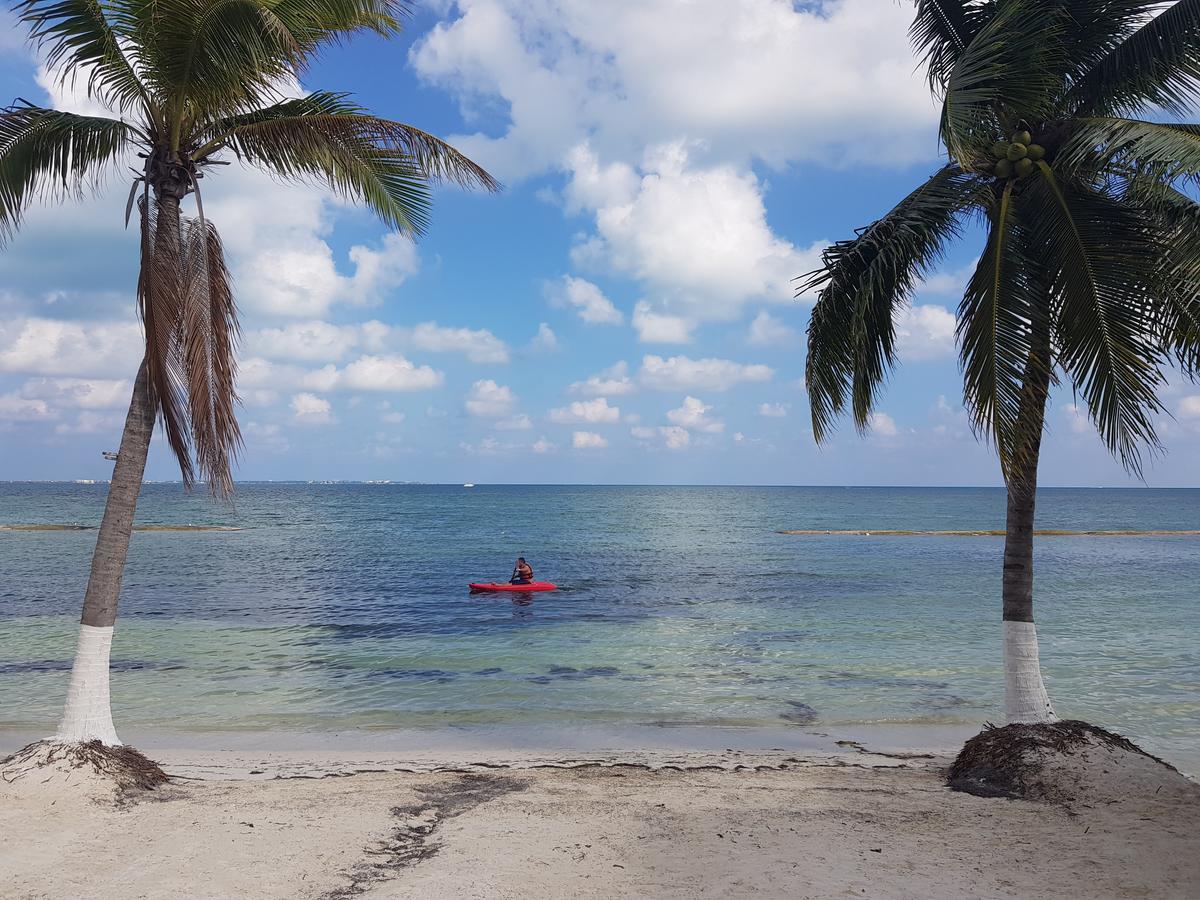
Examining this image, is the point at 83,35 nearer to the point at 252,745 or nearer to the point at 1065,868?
the point at 252,745

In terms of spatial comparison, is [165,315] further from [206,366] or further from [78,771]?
[78,771]

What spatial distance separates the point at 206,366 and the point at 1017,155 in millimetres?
7964

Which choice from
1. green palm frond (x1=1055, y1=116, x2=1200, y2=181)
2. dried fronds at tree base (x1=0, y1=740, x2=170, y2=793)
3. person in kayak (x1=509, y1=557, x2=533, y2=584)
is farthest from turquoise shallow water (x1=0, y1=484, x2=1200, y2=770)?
green palm frond (x1=1055, y1=116, x2=1200, y2=181)

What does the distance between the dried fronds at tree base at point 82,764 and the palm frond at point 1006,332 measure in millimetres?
8241

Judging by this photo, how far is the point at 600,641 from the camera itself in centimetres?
1962

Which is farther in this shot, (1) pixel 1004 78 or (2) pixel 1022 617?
(2) pixel 1022 617

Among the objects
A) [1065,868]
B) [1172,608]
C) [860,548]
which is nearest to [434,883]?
[1065,868]

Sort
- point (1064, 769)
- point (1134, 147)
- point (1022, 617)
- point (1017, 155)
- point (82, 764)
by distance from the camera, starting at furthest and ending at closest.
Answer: point (1022, 617) → point (1017, 155) → point (1064, 769) → point (82, 764) → point (1134, 147)

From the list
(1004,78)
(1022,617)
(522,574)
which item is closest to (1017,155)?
(1004,78)

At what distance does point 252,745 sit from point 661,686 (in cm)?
697

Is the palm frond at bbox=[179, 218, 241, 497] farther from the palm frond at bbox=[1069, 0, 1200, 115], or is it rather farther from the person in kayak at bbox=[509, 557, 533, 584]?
the person in kayak at bbox=[509, 557, 533, 584]

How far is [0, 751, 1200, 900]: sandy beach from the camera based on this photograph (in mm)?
5637

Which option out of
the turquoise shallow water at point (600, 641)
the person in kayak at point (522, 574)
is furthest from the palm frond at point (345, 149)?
the person in kayak at point (522, 574)

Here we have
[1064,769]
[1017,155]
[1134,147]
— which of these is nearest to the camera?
[1134,147]
